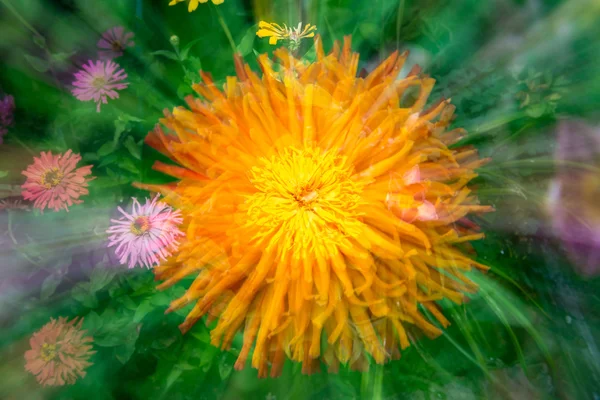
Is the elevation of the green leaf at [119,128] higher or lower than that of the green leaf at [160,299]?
higher

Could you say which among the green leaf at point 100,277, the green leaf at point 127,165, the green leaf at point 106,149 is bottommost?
the green leaf at point 100,277

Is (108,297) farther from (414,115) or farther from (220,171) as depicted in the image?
(414,115)

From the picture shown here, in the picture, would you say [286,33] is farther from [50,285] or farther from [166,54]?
[50,285]

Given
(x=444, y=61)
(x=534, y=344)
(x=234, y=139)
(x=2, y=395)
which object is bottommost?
(x=2, y=395)

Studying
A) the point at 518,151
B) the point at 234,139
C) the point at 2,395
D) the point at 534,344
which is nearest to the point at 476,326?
the point at 534,344

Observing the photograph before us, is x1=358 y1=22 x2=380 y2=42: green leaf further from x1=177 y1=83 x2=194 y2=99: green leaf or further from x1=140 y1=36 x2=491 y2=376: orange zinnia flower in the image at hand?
x1=177 y1=83 x2=194 y2=99: green leaf

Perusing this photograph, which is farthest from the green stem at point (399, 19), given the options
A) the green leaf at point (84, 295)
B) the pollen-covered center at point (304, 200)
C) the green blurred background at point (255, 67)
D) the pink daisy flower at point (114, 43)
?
the green leaf at point (84, 295)

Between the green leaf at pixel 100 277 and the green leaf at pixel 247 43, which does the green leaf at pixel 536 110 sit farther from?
the green leaf at pixel 100 277
